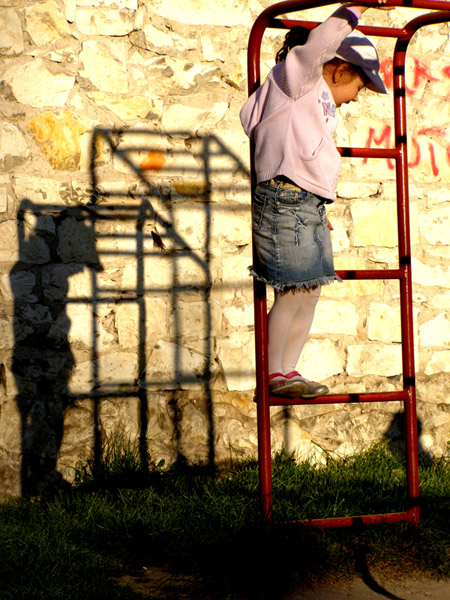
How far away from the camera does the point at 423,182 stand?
176 inches

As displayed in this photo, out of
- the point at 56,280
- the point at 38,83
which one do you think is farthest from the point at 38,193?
the point at 38,83

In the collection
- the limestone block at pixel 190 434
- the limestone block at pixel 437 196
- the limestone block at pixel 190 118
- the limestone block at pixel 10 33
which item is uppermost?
the limestone block at pixel 10 33

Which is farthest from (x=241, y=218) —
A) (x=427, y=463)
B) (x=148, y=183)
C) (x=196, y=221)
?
(x=427, y=463)

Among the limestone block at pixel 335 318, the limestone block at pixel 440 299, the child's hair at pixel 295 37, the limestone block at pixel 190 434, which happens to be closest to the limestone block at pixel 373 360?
the limestone block at pixel 335 318

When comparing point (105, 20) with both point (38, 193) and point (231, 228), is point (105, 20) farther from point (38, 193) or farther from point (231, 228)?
point (231, 228)

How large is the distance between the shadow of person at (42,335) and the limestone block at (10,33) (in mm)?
800

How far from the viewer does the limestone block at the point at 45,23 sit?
13.1 feet

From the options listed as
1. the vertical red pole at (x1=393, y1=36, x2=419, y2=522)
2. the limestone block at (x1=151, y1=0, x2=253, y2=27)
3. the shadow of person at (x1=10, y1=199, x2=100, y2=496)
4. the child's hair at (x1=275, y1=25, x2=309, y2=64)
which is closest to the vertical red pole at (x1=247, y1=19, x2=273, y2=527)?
the child's hair at (x1=275, y1=25, x2=309, y2=64)

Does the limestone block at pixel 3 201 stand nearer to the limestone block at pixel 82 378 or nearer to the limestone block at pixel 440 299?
the limestone block at pixel 82 378

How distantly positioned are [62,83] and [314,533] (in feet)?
8.67

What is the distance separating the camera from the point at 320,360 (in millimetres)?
4312

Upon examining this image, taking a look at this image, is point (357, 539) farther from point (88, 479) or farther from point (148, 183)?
point (148, 183)

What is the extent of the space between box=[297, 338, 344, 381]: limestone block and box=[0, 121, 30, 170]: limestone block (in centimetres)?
189

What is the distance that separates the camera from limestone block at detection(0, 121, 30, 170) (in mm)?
3988
